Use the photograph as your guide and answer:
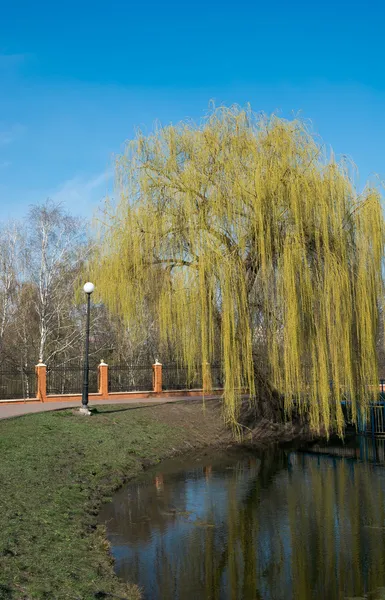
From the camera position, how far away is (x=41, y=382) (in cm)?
2184

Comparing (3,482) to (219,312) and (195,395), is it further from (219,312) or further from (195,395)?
(195,395)

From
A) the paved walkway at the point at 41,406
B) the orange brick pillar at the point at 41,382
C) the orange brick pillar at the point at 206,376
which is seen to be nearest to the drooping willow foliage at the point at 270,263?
the orange brick pillar at the point at 206,376

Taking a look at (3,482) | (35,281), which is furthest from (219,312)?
(35,281)

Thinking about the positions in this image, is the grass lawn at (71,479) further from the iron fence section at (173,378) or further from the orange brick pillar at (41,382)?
the iron fence section at (173,378)

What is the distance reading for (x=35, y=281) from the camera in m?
31.6

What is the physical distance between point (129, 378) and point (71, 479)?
49.1 ft

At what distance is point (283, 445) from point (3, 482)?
1014 centimetres

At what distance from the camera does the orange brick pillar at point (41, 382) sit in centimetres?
2178

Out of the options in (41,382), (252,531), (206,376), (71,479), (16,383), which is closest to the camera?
(252,531)

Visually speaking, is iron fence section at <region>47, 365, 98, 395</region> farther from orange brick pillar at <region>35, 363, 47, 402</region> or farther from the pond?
the pond

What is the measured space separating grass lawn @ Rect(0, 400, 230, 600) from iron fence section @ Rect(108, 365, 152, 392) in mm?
4385

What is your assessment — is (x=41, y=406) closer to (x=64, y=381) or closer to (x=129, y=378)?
(x=64, y=381)

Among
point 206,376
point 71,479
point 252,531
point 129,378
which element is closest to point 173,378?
point 129,378

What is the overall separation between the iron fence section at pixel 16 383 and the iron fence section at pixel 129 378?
3604mm
